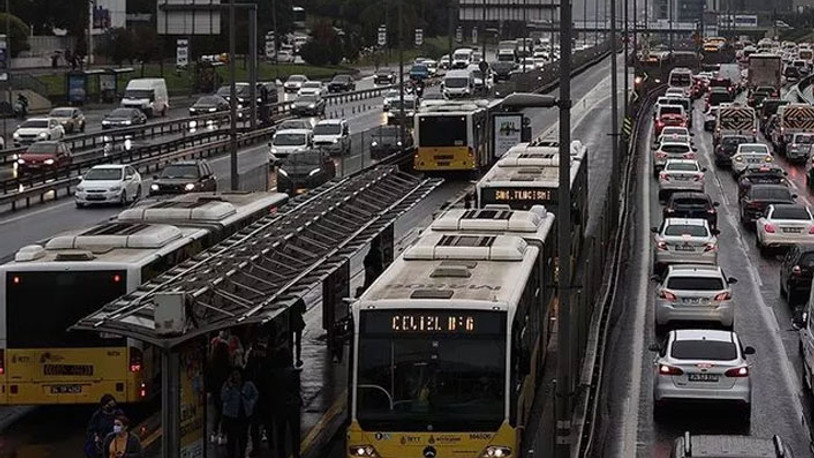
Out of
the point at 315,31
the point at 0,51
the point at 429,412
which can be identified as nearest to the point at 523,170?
the point at 429,412

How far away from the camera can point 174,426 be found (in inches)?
625

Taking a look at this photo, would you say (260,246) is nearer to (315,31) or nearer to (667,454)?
(667,454)

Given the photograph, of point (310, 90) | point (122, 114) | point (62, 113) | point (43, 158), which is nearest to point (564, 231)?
point (43, 158)

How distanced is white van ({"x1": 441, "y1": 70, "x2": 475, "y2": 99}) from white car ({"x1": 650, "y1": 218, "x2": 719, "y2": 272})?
209 feet

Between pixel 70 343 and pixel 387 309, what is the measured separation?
17.7ft

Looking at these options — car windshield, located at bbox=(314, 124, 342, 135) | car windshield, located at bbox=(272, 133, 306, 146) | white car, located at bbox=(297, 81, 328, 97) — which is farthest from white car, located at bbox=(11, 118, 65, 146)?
white car, located at bbox=(297, 81, 328, 97)

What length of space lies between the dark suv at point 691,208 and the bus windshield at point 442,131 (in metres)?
16.2

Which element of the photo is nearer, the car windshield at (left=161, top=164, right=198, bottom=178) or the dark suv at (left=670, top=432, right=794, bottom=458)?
the dark suv at (left=670, top=432, right=794, bottom=458)

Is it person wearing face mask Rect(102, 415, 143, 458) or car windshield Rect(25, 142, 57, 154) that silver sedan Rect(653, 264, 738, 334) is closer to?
person wearing face mask Rect(102, 415, 143, 458)

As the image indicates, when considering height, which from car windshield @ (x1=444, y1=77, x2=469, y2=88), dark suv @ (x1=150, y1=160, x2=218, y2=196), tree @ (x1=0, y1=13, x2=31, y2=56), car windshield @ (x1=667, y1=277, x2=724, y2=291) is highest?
tree @ (x1=0, y1=13, x2=31, y2=56)

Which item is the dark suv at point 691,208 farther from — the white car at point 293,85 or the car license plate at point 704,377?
the white car at point 293,85

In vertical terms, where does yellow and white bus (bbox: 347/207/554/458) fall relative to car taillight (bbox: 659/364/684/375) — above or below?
above

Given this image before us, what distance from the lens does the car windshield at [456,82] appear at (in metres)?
107

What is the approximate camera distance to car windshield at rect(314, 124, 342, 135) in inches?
2885
